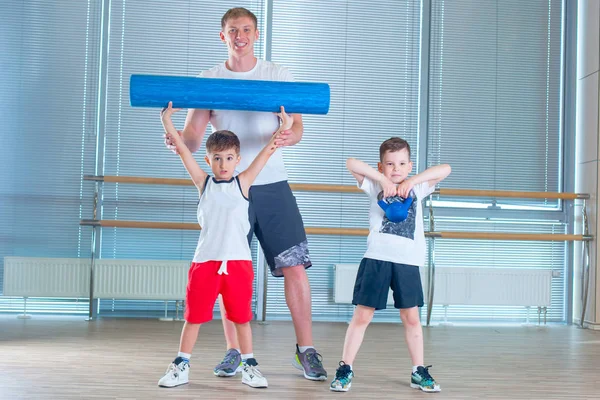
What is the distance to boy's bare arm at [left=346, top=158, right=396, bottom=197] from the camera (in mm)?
2568

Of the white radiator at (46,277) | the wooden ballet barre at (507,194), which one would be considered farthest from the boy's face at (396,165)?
the white radiator at (46,277)

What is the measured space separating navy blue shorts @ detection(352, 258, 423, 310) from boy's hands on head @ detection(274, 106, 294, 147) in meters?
0.54

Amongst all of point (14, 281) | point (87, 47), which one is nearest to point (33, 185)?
point (14, 281)

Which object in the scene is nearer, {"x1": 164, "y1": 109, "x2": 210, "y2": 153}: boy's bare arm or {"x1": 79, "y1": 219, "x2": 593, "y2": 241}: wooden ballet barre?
{"x1": 164, "y1": 109, "x2": 210, "y2": 153}: boy's bare arm

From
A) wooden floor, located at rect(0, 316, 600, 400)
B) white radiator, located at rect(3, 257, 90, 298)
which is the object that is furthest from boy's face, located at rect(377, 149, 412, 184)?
white radiator, located at rect(3, 257, 90, 298)

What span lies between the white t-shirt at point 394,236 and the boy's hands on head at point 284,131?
13.3 inches

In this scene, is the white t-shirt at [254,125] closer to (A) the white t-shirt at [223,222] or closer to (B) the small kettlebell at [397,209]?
(A) the white t-shirt at [223,222]

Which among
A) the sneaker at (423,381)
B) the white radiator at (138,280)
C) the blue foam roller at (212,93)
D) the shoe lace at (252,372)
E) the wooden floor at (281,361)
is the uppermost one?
the blue foam roller at (212,93)

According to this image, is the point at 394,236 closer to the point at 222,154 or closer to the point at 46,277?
the point at 222,154

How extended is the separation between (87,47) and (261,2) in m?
1.32

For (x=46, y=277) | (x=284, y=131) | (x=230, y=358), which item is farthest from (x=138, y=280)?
(x=284, y=131)

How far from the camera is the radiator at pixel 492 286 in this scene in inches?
200

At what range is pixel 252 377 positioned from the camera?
252cm

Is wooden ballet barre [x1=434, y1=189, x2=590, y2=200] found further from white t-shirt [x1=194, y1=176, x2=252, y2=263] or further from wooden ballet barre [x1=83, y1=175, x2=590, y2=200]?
white t-shirt [x1=194, y1=176, x2=252, y2=263]
